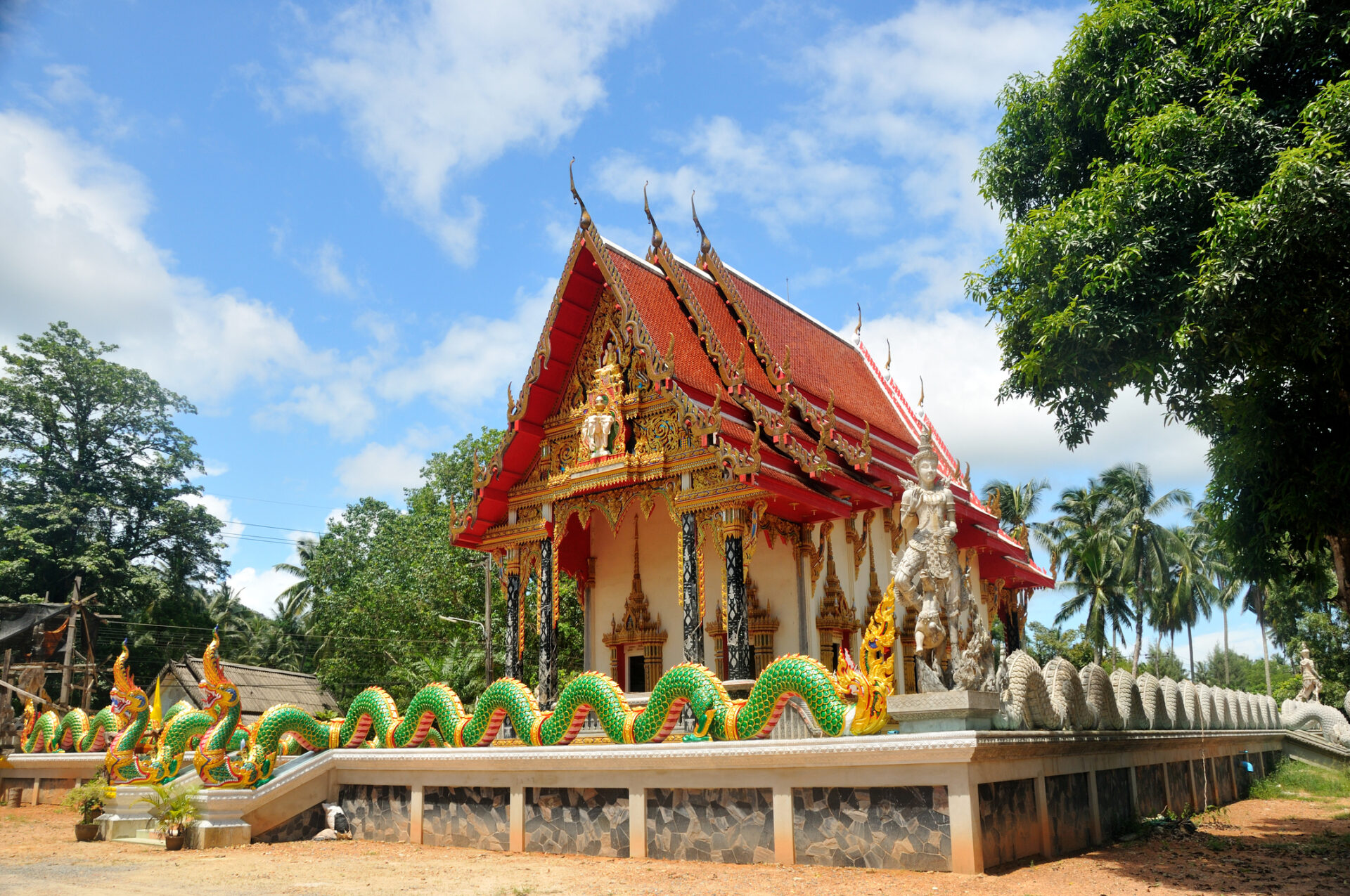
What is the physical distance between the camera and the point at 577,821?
396 inches

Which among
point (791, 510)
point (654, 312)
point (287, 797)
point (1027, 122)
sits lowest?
point (287, 797)

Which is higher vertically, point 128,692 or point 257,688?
point 128,692

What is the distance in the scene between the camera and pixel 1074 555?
4659 centimetres

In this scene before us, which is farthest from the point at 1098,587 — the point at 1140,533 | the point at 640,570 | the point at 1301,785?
the point at 640,570

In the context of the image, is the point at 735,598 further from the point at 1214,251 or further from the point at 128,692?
the point at 128,692

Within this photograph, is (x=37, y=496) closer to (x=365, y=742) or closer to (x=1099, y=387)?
(x=365, y=742)

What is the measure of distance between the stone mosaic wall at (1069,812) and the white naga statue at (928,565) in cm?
196

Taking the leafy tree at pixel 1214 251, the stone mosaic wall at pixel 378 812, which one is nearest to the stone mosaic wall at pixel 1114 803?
the leafy tree at pixel 1214 251

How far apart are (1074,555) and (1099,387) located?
38.4 m

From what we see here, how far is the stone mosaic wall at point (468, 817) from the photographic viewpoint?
35.3 ft

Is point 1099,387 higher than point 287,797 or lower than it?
higher

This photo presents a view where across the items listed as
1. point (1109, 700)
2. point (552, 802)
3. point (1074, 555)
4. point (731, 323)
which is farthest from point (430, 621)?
point (1074, 555)

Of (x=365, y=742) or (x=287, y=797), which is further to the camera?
(x=365, y=742)

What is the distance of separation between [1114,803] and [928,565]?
4.35m
